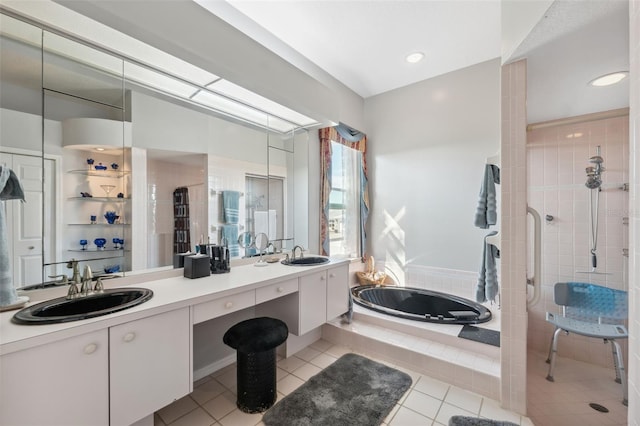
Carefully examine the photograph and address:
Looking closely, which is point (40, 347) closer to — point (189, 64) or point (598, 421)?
point (189, 64)

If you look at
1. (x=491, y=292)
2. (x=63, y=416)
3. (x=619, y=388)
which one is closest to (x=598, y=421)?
(x=619, y=388)

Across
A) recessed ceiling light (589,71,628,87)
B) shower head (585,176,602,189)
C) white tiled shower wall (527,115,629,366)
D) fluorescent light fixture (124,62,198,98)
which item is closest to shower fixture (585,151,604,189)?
shower head (585,176,602,189)

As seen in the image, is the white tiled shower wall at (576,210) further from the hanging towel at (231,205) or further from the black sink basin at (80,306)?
the black sink basin at (80,306)

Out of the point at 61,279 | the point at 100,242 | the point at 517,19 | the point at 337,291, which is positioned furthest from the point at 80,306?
the point at 517,19

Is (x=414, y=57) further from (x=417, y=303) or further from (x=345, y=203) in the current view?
(x=417, y=303)

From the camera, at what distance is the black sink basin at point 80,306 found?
1.08 meters

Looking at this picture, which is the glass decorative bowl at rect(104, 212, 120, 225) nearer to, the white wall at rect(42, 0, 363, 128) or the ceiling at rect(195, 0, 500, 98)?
the white wall at rect(42, 0, 363, 128)

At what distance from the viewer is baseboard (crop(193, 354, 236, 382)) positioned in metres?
2.03

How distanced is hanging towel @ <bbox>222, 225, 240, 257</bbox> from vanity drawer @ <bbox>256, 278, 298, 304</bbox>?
2.10 feet

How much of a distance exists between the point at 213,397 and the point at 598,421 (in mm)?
2524

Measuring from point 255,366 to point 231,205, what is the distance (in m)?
1.28

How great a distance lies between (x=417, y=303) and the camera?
316 centimetres

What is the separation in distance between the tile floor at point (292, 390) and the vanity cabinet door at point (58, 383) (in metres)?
0.69

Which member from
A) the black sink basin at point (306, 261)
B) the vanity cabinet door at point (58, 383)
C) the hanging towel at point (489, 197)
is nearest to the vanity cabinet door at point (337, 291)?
the black sink basin at point (306, 261)
